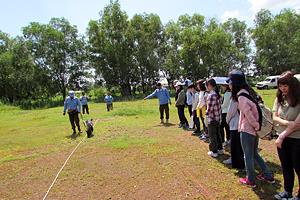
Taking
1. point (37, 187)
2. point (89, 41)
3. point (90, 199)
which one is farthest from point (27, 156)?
point (89, 41)

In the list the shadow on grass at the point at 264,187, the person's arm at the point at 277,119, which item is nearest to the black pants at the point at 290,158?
the person's arm at the point at 277,119

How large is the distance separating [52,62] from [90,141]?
4197cm

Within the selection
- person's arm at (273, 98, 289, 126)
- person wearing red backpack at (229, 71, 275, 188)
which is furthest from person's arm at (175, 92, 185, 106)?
person's arm at (273, 98, 289, 126)

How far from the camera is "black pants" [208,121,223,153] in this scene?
723cm

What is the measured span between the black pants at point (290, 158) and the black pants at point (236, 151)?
147 cm

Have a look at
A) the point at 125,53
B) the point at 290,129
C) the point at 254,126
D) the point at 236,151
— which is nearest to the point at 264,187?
the point at 236,151

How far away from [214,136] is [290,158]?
2.89 m

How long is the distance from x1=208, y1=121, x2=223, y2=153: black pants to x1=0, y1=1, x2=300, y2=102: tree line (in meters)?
40.0

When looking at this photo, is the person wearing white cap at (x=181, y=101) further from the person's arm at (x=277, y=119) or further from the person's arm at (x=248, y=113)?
the person's arm at (x=277, y=119)

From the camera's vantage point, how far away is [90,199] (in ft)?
18.5

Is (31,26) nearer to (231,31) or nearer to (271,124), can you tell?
(231,31)

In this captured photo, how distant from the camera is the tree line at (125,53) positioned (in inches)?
1868

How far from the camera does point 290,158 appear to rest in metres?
4.57

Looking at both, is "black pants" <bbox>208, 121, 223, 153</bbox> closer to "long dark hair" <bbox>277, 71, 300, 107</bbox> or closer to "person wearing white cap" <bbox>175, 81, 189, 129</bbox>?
"long dark hair" <bbox>277, 71, 300, 107</bbox>
